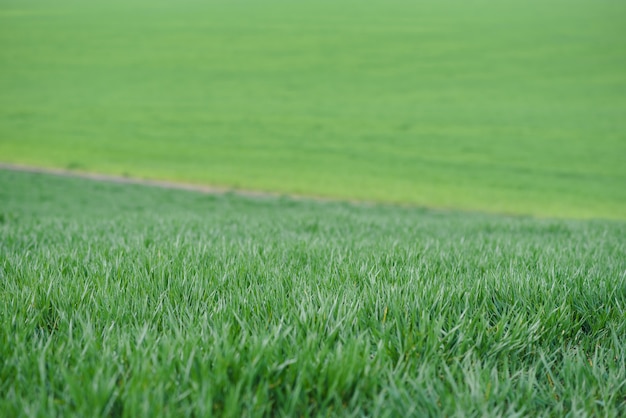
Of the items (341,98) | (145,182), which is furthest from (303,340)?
(341,98)

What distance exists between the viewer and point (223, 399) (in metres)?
1.08

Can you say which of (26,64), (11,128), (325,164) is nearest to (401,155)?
(325,164)

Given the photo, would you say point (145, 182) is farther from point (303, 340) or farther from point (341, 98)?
point (303, 340)

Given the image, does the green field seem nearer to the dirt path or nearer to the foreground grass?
the dirt path

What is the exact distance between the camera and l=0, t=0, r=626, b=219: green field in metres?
21.8

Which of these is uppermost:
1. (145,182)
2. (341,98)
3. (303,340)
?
(303,340)

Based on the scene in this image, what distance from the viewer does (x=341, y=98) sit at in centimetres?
3092

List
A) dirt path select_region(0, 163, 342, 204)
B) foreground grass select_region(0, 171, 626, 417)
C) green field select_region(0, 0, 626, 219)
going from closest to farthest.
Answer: foreground grass select_region(0, 171, 626, 417)
dirt path select_region(0, 163, 342, 204)
green field select_region(0, 0, 626, 219)

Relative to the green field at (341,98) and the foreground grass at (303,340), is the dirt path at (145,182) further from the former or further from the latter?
the foreground grass at (303,340)

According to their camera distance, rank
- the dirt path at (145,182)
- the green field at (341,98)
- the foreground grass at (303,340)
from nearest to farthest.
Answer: the foreground grass at (303,340) → the dirt path at (145,182) → the green field at (341,98)

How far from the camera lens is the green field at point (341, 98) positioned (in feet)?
71.5

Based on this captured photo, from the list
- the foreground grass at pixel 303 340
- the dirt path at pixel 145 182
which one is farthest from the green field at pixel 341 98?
the foreground grass at pixel 303 340

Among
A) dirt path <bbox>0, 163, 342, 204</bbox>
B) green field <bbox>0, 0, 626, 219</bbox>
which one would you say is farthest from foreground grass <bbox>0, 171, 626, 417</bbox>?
green field <bbox>0, 0, 626, 219</bbox>

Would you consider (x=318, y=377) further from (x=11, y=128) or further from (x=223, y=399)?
(x=11, y=128)
